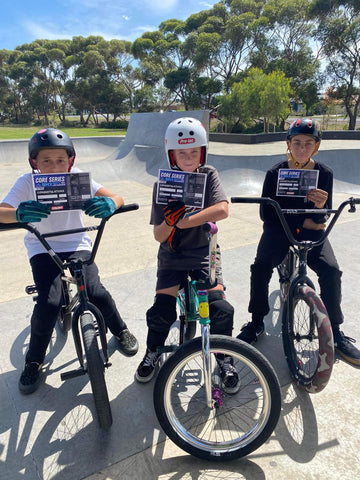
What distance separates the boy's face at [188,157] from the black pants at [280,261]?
1179 millimetres

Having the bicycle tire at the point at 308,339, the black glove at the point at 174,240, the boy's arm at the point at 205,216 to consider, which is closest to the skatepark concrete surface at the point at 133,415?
the bicycle tire at the point at 308,339

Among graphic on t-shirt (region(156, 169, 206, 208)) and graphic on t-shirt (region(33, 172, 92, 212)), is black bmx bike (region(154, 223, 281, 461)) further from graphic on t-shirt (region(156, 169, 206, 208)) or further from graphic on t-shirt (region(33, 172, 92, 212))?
graphic on t-shirt (region(33, 172, 92, 212))

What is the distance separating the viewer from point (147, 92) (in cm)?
4319

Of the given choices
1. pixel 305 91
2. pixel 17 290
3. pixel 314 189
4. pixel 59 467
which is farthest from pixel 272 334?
pixel 305 91

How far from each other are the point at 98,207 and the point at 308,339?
2.01 meters

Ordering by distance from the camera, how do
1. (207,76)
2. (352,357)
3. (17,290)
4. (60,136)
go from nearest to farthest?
(60,136) → (352,357) → (17,290) → (207,76)

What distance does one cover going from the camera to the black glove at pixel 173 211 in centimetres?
211

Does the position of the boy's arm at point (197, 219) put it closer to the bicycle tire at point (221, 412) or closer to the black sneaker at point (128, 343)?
the bicycle tire at point (221, 412)

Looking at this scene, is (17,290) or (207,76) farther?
(207,76)

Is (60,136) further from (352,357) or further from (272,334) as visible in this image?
(352,357)

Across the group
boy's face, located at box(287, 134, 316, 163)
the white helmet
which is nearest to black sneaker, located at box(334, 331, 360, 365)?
boy's face, located at box(287, 134, 316, 163)

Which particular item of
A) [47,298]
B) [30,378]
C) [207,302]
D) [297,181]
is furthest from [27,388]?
[297,181]

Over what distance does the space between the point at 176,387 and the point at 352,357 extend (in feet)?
5.21

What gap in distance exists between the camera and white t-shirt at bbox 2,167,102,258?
8.49 feet
